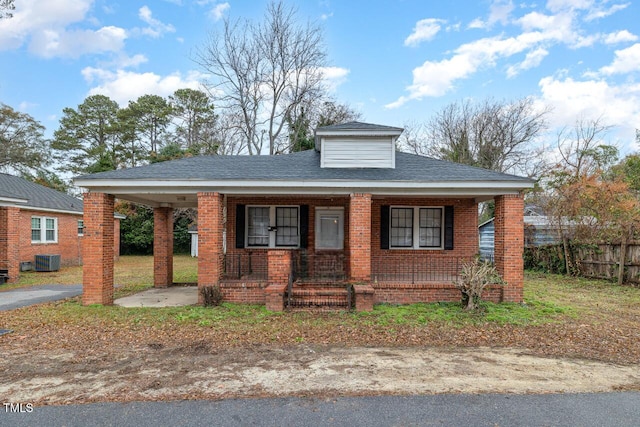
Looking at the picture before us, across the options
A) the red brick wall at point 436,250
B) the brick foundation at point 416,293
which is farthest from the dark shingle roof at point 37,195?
the brick foundation at point 416,293

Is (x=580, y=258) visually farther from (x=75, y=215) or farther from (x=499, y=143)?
(x=75, y=215)

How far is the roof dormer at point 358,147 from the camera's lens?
9.92 meters

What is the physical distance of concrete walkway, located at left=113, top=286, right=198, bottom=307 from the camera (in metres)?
8.71

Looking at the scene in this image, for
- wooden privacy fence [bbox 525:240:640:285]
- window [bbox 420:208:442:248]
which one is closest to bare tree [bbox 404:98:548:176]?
wooden privacy fence [bbox 525:240:640:285]

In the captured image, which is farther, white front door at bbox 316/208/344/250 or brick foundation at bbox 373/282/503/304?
white front door at bbox 316/208/344/250

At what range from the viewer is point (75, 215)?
19828mm

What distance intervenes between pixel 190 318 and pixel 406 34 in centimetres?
1482

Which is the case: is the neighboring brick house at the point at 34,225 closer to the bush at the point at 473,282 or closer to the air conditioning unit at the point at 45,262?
the air conditioning unit at the point at 45,262

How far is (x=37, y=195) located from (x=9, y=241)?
585 cm

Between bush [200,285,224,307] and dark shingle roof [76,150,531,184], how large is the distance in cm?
265

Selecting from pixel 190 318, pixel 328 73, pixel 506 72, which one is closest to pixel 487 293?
pixel 190 318

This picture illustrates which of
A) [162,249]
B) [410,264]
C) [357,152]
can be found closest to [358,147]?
[357,152]

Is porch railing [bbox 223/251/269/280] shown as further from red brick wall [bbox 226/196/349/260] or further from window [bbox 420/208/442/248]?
window [bbox 420/208/442/248]

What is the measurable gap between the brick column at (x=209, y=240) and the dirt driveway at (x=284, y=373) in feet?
9.72
